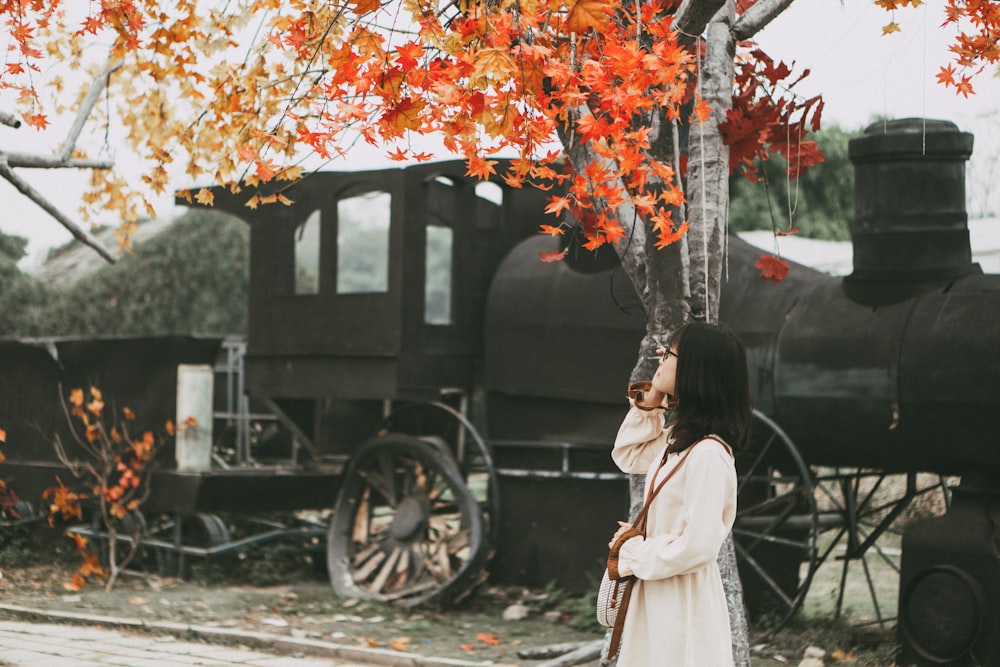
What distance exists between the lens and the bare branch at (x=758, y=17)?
239 inches

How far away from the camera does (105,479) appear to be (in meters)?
10.3

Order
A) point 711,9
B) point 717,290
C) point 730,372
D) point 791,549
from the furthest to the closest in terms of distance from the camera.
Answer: point 791,549 < point 717,290 < point 711,9 < point 730,372

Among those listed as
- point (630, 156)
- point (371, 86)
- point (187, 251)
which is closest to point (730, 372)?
point (630, 156)

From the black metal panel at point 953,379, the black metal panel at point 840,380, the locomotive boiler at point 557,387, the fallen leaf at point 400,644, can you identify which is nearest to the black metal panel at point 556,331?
the locomotive boiler at point 557,387

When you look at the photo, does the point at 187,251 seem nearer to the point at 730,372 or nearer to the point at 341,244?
the point at 341,244

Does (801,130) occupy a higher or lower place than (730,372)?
higher

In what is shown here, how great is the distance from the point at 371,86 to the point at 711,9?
4.99 feet

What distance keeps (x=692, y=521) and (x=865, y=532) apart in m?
8.97

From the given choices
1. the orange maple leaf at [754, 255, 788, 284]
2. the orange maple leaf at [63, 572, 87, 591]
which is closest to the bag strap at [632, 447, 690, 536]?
the orange maple leaf at [754, 255, 788, 284]

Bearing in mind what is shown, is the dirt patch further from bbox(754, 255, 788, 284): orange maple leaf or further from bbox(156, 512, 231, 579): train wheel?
bbox(754, 255, 788, 284): orange maple leaf

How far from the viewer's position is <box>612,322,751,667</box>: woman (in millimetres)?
3594

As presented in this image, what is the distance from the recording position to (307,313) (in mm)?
10438

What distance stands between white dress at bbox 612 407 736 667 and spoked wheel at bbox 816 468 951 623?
4.27 m

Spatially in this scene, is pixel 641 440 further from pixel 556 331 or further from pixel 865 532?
pixel 865 532
